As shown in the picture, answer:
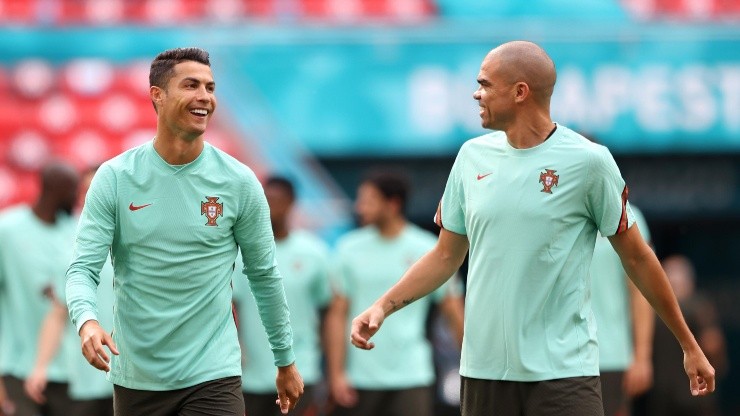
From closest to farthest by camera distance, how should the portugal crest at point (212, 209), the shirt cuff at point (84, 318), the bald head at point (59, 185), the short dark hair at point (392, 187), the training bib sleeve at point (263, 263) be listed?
the shirt cuff at point (84, 318)
the portugal crest at point (212, 209)
the training bib sleeve at point (263, 263)
the bald head at point (59, 185)
the short dark hair at point (392, 187)

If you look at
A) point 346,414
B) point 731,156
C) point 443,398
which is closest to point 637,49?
point 731,156

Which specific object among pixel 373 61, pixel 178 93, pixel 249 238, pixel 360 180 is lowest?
pixel 249 238

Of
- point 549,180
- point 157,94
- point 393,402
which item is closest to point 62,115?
point 393,402

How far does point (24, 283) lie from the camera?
10.8 meters

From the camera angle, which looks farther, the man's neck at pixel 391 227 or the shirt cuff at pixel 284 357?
the man's neck at pixel 391 227

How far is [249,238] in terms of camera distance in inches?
267

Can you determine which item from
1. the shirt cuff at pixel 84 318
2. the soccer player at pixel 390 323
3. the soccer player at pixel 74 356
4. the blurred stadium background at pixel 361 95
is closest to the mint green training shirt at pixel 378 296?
the soccer player at pixel 390 323

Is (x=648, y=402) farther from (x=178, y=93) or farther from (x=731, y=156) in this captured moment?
(x=178, y=93)

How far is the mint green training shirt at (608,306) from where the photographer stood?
10.4 m

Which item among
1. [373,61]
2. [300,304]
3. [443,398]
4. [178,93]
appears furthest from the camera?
[443,398]

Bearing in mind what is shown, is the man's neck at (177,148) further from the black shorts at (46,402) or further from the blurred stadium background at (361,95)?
the blurred stadium background at (361,95)

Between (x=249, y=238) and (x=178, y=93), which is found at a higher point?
(x=178, y=93)

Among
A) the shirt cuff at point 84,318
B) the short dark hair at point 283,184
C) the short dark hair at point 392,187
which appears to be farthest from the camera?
the short dark hair at point 392,187

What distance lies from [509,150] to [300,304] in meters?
4.85
